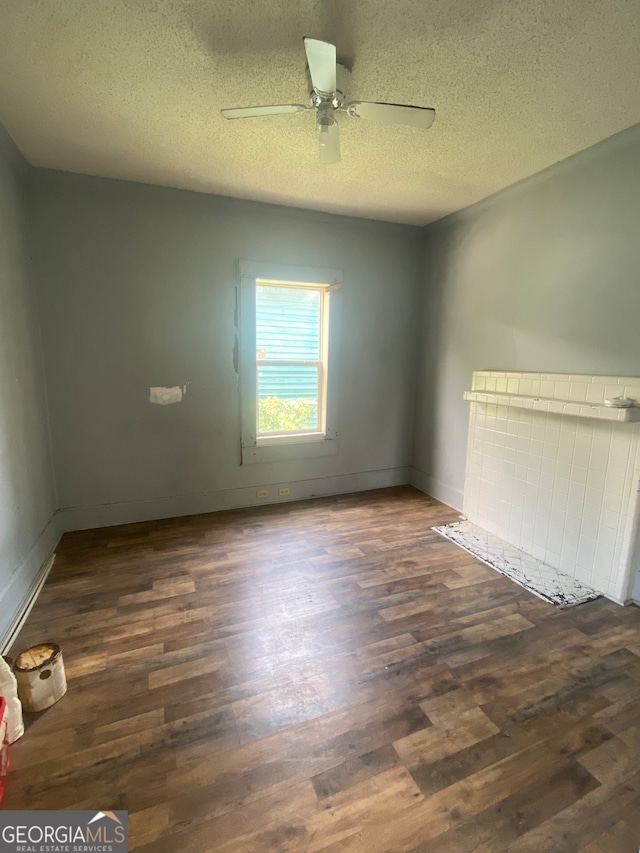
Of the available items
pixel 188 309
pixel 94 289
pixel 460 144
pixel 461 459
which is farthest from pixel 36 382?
pixel 461 459

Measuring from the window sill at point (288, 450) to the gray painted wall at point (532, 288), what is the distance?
1.09 metres

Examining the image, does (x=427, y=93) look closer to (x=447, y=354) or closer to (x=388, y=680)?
(x=447, y=354)

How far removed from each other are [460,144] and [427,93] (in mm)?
545

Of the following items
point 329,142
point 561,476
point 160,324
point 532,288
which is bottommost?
point 561,476

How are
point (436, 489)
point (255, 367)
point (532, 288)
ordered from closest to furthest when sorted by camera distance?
point (532, 288) < point (255, 367) < point (436, 489)

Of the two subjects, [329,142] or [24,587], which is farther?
[24,587]

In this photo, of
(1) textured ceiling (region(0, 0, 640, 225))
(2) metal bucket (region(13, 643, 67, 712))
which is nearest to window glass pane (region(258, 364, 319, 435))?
(1) textured ceiling (region(0, 0, 640, 225))

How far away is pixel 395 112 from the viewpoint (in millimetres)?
1652

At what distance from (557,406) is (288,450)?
7.34 feet

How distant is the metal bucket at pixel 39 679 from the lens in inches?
58.2

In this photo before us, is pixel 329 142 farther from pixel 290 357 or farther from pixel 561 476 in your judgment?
pixel 561 476

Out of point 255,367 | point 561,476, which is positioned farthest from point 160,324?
point 561,476

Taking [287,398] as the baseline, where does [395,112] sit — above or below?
Answer: above

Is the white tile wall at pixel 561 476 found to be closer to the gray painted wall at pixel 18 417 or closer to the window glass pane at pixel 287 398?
the window glass pane at pixel 287 398
